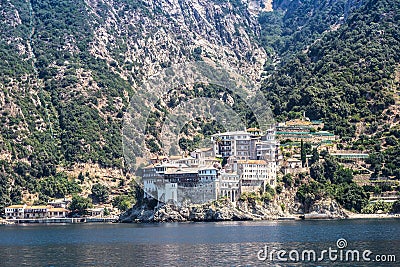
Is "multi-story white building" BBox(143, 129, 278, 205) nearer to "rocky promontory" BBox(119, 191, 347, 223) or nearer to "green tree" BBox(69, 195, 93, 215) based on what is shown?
"rocky promontory" BBox(119, 191, 347, 223)

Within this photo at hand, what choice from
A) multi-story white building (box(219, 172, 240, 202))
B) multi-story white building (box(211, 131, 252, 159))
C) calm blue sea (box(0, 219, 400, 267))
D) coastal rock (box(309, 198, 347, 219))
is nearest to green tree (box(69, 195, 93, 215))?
multi-story white building (box(211, 131, 252, 159))

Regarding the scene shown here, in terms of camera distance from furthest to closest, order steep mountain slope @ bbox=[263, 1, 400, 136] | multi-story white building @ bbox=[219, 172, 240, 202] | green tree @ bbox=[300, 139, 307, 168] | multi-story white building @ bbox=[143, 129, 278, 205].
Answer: steep mountain slope @ bbox=[263, 1, 400, 136] < green tree @ bbox=[300, 139, 307, 168] < multi-story white building @ bbox=[143, 129, 278, 205] < multi-story white building @ bbox=[219, 172, 240, 202]

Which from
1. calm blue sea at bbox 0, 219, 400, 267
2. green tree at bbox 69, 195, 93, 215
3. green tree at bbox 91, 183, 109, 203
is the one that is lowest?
calm blue sea at bbox 0, 219, 400, 267

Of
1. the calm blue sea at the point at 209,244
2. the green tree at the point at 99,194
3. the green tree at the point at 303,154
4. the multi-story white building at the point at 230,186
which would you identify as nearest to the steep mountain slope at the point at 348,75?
the green tree at the point at 303,154

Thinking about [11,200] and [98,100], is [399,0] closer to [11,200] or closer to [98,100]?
[98,100]

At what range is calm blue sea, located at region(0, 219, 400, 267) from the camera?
214 ft

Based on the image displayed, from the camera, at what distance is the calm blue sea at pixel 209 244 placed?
65.1m

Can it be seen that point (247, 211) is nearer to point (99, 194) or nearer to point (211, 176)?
point (211, 176)

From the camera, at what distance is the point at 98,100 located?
17350 centimetres

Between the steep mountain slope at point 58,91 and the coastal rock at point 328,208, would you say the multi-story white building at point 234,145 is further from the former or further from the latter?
the steep mountain slope at point 58,91

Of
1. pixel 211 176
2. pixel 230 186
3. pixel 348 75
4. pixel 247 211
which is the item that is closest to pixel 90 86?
pixel 348 75

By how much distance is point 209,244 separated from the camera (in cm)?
7800

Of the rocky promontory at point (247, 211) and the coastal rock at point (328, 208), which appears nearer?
the rocky promontory at point (247, 211)

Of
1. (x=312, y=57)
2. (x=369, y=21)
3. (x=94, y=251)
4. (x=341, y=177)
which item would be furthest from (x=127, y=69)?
(x=94, y=251)
